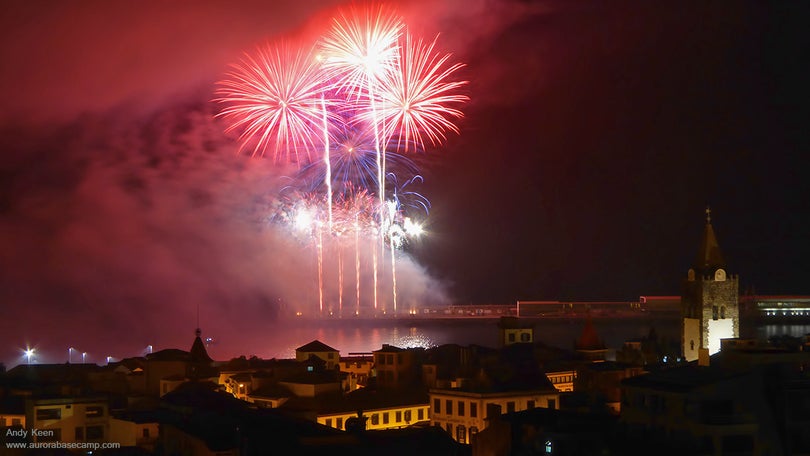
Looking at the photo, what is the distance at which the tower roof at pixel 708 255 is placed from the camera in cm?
4725

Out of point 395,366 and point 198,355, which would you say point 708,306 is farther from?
point 198,355

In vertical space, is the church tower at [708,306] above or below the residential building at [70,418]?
above

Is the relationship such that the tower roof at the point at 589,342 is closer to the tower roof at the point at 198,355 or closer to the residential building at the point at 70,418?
the tower roof at the point at 198,355

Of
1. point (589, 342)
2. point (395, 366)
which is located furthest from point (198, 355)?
point (589, 342)

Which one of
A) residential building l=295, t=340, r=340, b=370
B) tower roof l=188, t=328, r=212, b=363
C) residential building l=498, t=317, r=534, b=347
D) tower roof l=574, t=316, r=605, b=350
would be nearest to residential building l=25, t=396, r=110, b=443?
tower roof l=188, t=328, r=212, b=363

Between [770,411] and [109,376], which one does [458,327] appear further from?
[770,411]

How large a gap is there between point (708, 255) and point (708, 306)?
9.38 ft

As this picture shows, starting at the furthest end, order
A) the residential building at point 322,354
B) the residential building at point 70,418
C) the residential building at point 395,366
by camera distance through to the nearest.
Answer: the residential building at point 322,354 < the residential building at point 395,366 < the residential building at point 70,418

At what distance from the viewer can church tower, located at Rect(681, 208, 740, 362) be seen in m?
45.8

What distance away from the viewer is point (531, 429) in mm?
19562

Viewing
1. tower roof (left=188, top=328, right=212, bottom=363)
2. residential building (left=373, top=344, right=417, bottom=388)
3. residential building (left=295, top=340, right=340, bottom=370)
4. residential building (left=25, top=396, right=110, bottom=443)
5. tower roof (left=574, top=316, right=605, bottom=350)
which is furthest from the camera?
tower roof (left=574, top=316, right=605, bottom=350)

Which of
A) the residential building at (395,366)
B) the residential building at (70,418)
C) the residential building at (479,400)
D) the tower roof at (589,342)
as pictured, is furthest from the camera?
the tower roof at (589,342)

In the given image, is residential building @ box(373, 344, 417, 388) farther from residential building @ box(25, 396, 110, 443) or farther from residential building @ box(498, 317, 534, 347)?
residential building @ box(25, 396, 110, 443)

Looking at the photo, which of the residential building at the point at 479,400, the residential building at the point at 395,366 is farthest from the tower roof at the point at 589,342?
the residential building at the point at 479,400
